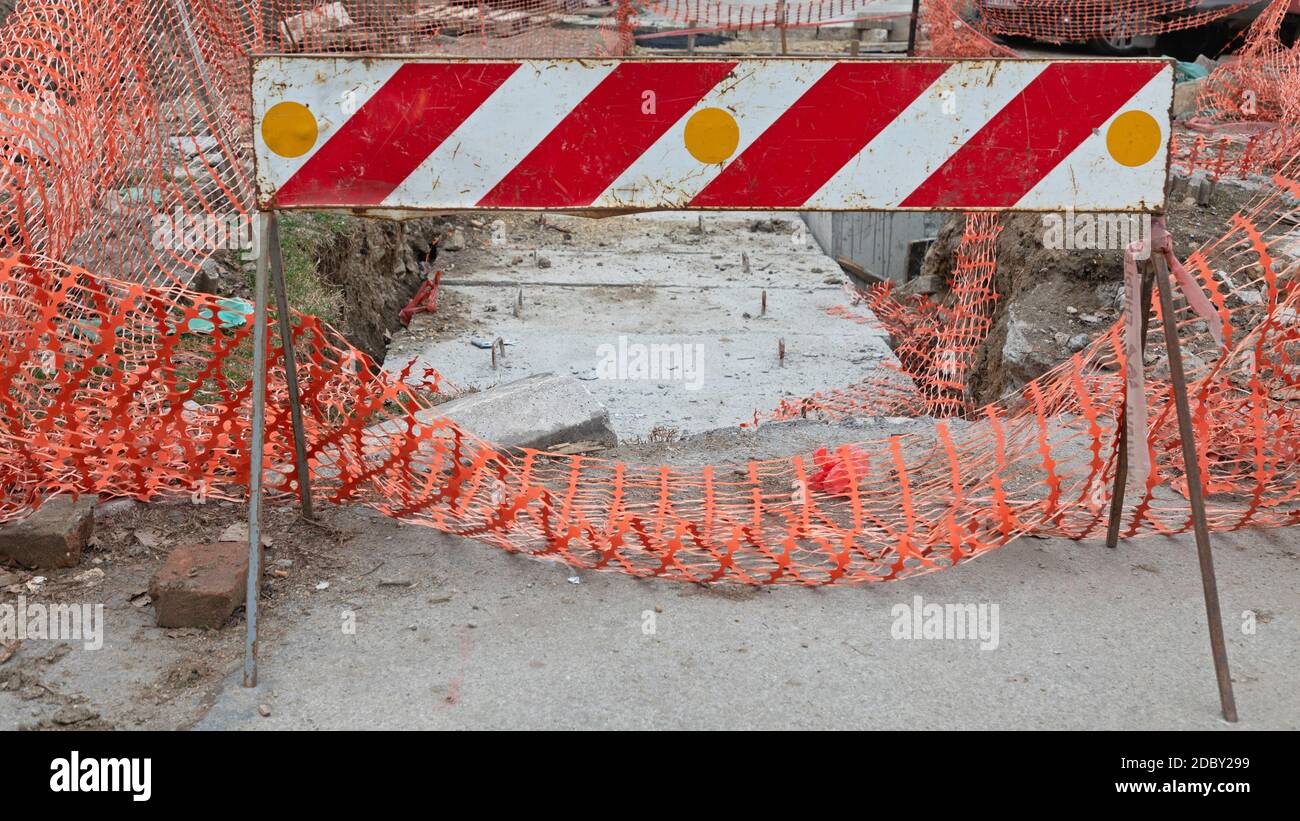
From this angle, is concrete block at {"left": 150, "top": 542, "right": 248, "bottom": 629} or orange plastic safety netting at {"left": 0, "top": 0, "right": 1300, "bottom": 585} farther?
orange plastic safety netting at {"left": 0, "top": 0, "right": 1300, "bottom": 585}

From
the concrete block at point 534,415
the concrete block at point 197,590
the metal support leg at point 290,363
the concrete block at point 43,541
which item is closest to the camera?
the metal support leg at point 290,363

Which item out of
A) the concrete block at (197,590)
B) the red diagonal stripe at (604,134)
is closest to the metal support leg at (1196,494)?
the red diagonal stripe at (604,134)

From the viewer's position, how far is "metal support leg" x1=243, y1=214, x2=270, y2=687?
3.03 metres

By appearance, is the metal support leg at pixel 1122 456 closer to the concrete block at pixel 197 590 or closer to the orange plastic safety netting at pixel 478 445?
the orange plastic safety netting at pixel 478 445

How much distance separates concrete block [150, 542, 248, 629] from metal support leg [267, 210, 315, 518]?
0.46 m

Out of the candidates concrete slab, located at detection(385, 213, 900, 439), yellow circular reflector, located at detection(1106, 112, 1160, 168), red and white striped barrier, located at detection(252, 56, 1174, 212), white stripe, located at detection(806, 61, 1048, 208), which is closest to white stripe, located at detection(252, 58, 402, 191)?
red and white striped barrier, located at detection(252, 56, 1174, 212)

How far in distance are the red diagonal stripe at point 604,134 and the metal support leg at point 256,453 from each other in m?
0.60

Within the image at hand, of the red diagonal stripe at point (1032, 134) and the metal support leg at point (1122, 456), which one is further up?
the red diagonal stripe at point (1032, 134)

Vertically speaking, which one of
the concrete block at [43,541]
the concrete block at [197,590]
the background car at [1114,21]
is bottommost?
the concrete block at [197,590]

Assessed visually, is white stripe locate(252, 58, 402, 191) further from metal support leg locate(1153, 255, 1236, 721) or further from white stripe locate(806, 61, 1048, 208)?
metal support leg locate(1153, 255, 1236, 721)

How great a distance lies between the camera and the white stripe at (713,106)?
2.96 metres

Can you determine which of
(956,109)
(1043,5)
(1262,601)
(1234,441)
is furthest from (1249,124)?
(956,109)

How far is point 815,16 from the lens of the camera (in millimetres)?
17688
